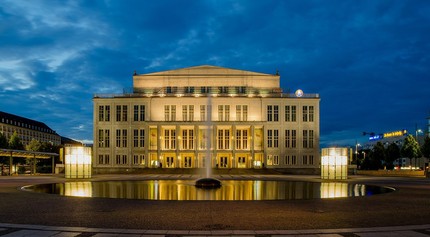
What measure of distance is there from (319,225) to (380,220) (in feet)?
8.04

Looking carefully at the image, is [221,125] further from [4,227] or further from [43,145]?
[4,227]

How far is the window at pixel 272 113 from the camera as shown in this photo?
82875mm

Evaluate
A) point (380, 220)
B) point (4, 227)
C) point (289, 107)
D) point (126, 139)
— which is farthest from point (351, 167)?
point (4, 227)

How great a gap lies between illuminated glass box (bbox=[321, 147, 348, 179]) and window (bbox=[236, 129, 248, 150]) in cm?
3973

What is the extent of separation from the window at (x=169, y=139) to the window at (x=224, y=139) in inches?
360

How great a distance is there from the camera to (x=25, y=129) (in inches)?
6112

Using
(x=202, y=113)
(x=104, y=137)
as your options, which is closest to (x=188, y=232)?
(x=202, y=113)

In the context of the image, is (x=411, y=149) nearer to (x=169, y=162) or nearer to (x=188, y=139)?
(x=188, y=139)

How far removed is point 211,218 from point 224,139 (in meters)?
68.4

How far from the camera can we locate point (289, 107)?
8312 centimetres

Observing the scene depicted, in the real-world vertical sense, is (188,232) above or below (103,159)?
above

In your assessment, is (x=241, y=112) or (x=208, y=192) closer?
(x=208, y=192)

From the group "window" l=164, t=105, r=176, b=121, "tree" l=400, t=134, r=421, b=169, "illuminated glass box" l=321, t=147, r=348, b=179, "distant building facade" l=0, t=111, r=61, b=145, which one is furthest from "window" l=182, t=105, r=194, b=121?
"distant building facade" l=0, t=111, r=61, b=145

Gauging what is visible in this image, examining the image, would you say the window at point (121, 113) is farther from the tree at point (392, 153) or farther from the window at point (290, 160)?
the tree at point (392, 153)
